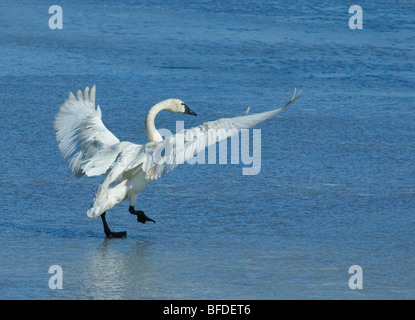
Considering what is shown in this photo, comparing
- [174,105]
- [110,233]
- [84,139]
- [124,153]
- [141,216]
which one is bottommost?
[110,233]

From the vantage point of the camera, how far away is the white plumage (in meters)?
6.55

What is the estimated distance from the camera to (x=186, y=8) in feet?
44.9

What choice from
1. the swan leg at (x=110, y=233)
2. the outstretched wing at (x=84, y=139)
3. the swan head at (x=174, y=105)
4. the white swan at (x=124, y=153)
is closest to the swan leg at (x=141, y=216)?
the white swan at (x=124, y=153)

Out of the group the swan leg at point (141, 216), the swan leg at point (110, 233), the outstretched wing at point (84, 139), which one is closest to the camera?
the swan leg at point (110, 233)

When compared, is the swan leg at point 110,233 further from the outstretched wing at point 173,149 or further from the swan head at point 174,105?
the swan head at point 174,105

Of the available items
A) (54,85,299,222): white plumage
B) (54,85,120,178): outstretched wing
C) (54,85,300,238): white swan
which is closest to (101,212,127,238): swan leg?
(54,85,300,238): white swan

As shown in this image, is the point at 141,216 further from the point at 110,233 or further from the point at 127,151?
the point at 127,151

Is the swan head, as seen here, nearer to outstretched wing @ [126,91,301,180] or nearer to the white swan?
the white swan

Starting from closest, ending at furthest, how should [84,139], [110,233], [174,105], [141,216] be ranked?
[110,233], [141,216], [84,139], [174,105]

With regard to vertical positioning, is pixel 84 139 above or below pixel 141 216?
above

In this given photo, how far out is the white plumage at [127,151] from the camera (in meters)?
6.55

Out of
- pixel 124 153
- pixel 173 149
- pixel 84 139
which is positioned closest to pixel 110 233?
pixel 124 153

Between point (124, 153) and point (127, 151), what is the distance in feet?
0.11

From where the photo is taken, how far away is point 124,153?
6754mm
